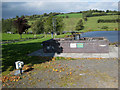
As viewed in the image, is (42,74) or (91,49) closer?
(42,74)

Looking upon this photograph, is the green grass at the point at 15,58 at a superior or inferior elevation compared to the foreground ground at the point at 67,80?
superior

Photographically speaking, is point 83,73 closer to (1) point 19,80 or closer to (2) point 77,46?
(1) point 19,80

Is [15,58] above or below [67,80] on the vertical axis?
above

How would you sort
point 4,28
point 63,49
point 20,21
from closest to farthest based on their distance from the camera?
1. point 63,49
2. point 20,21
3. point 4,28

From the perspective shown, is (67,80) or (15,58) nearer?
(67,80)

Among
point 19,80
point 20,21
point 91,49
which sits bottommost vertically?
point 19,80

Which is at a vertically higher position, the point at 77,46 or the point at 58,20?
the point at 58,20

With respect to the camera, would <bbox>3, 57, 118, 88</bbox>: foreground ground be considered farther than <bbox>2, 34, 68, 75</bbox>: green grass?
No

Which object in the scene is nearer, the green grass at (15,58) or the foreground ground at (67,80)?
the foreground ground at (67,80)

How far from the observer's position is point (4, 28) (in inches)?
3804

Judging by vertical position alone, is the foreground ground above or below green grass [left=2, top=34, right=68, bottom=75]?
below

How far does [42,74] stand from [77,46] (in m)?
8.79

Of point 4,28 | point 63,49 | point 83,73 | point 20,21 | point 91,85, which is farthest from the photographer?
point 4,28

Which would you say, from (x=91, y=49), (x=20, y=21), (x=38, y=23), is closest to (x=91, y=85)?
(x=91, y=49)
